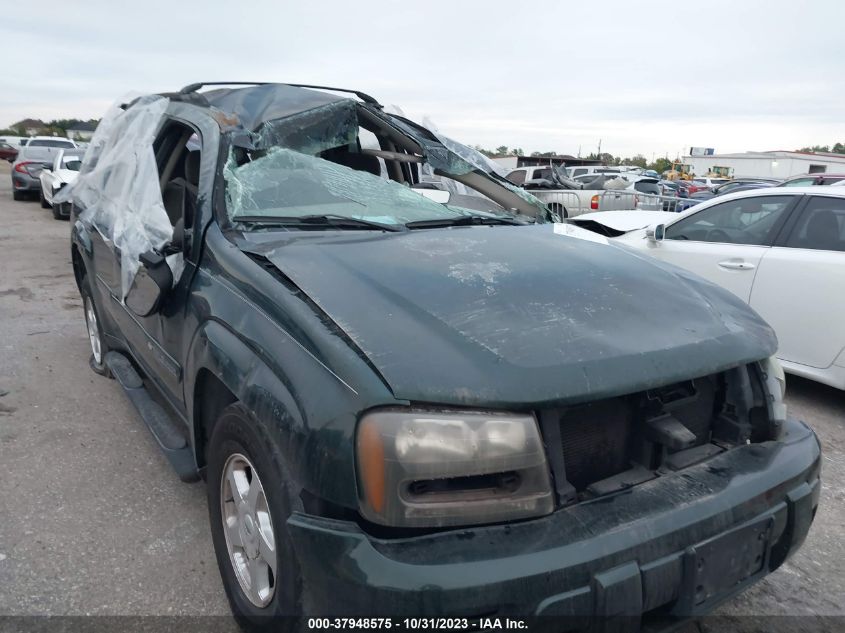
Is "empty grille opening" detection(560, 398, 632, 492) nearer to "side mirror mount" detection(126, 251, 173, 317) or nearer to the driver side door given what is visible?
"side mirror mount" detection(126, 251, 173, 317)

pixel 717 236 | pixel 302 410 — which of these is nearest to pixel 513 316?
pixel 302 410

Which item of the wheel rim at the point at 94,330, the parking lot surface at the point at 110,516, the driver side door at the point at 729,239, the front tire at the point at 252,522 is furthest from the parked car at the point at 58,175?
the front tire at the point at 252,522

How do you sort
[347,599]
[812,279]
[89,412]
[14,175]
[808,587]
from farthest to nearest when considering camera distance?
[14,175]
[812,279]
[89,412]
[808,587]
[347,599]

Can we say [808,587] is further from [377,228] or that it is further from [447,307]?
[377,228]

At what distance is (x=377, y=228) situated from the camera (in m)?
2.70

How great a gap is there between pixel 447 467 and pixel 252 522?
783 mm

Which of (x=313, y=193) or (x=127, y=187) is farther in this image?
(x=127, y=187)

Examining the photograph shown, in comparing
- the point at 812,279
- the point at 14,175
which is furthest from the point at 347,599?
the point at 14,175

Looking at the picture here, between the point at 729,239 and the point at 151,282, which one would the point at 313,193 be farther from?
the point at 729,239

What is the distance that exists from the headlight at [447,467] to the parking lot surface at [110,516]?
1.19 meters

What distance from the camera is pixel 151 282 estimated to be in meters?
2.73

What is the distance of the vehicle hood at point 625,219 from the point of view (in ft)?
22.2

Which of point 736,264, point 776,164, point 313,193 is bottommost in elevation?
point 736,264

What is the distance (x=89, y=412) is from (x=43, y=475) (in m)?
0.85
